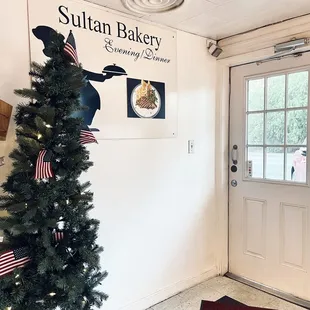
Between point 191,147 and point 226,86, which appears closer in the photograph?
point 191,147

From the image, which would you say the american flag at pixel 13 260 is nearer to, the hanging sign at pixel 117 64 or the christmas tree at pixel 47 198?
the christmas tree at pixel 47 198

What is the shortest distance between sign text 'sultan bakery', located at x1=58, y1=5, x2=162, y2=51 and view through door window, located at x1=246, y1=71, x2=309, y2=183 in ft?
3.18

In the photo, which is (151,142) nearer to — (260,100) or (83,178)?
(83,178)

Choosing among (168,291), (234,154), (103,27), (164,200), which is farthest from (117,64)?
(168,291)

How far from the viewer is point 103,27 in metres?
1.94

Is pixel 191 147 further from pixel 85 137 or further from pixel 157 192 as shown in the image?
pixel 85 137

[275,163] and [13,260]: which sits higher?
[275,163]

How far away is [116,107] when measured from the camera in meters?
2.03

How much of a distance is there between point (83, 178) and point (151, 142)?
23.8 inches

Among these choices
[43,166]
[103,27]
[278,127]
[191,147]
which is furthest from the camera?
[191,147]

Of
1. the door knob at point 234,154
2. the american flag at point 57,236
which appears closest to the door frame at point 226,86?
the door knob at point 234,154

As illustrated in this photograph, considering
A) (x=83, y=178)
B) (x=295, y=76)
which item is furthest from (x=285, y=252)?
(x=83, y=178)

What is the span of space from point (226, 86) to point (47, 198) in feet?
6.39

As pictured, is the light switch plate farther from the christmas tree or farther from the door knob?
the christmas tree
